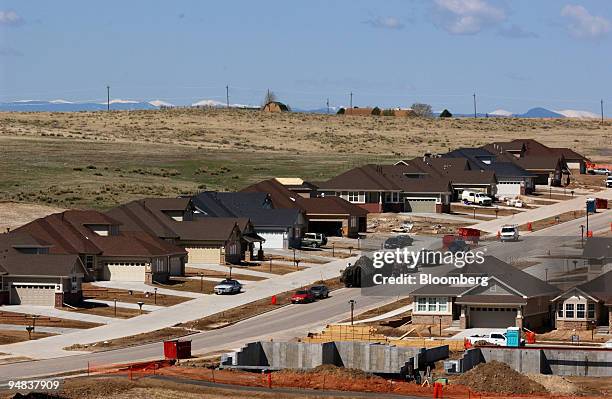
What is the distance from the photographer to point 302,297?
101 m

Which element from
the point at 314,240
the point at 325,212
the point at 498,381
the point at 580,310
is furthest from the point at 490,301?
the point at 325,212

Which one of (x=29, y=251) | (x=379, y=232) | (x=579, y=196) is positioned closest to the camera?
(x=29, y=251)

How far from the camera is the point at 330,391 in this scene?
6488 centimetres

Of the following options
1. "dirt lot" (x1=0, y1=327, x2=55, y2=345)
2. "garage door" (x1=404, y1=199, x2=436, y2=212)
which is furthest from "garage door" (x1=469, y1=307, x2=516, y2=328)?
"garage door" (x1=404, y1=199, x2=436, y2=212)

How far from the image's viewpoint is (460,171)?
171 m

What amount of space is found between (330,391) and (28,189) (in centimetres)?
9841

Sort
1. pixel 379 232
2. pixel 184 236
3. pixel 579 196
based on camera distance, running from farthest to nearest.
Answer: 1. pixel 579 196
2. pixel 379 232
3. pixel 184 236

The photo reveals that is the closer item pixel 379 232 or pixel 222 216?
pixel 222 216

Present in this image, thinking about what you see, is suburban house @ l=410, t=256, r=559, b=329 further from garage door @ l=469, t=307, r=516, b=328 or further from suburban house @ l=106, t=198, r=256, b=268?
suburban house @ l=106, t=198, r=256, b=268

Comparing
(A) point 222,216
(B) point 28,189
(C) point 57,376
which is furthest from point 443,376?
(B) point 28,189

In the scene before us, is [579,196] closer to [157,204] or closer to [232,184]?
[232,184]

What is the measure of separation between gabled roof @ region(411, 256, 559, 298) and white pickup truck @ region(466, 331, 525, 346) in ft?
18.1

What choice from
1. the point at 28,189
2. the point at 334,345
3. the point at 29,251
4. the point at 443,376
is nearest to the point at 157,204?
the point at 29,251

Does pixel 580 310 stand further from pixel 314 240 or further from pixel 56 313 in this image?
pixel 314 240
